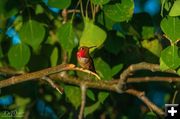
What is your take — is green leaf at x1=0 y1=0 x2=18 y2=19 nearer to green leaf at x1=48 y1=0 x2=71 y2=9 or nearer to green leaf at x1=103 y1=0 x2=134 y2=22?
green leaf at x1=48 y1=0 x2=71 y2=9

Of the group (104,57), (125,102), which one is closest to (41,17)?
(104,57)

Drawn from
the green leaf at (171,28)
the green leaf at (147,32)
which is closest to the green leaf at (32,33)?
the green leaf at (147,32)

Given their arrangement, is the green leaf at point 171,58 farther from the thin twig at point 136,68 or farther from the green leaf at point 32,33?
the green leaf at point 32,33

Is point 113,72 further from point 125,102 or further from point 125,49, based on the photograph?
point 125,102

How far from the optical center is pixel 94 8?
114cm

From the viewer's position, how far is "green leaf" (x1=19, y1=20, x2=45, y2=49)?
124 cm

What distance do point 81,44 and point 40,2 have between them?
27cm

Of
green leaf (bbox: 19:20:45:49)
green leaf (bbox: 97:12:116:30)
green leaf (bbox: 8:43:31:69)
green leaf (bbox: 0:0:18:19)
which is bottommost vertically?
green leaf (bbox: 8:43:31:69)

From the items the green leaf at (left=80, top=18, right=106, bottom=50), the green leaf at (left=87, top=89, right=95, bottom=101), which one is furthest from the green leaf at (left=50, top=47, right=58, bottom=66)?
the green leaf at (left=80, top=18, right=106, bottom=50)

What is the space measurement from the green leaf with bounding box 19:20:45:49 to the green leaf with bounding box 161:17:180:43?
14.9 inches

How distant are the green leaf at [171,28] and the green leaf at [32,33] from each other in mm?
378

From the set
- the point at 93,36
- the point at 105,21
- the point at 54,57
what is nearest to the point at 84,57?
the point at 93,36

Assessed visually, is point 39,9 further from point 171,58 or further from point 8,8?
point 171,58

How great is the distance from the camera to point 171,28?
94 centimetres
